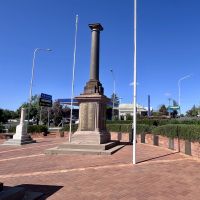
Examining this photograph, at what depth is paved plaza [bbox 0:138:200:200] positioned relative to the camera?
6.84m

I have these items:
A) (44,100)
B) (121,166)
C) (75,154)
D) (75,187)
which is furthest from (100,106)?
(44,100)

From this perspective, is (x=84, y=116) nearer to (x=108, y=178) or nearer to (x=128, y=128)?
(x=108, y=178)

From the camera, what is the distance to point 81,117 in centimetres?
1611

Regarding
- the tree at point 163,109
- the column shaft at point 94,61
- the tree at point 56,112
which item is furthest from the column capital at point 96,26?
the tree at point 163,109

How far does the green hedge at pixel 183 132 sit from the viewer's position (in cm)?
1336

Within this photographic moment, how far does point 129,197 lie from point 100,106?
9.92 meters

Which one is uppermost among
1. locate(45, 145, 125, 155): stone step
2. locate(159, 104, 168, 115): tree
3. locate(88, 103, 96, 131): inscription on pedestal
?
locate(159, 104, 168, 115): tree

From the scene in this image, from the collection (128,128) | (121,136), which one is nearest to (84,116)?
(128,128)

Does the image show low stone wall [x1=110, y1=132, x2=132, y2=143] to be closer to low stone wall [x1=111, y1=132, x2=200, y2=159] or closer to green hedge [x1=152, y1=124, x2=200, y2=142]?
low stone wall [x1=111, y1=132, x2=200, y2=159]

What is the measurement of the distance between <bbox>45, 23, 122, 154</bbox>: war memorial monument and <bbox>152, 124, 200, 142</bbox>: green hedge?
3.37 meters

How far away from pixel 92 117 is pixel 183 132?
5.08m

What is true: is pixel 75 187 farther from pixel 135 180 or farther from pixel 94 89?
pixel 94 89

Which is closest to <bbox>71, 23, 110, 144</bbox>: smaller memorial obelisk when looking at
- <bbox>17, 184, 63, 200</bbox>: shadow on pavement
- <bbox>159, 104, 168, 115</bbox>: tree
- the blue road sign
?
<bbox>17, 184, 63, 200</bbox>: shadow on pavement

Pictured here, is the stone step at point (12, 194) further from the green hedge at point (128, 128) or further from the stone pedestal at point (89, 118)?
the green hedge at point (128, 128)
